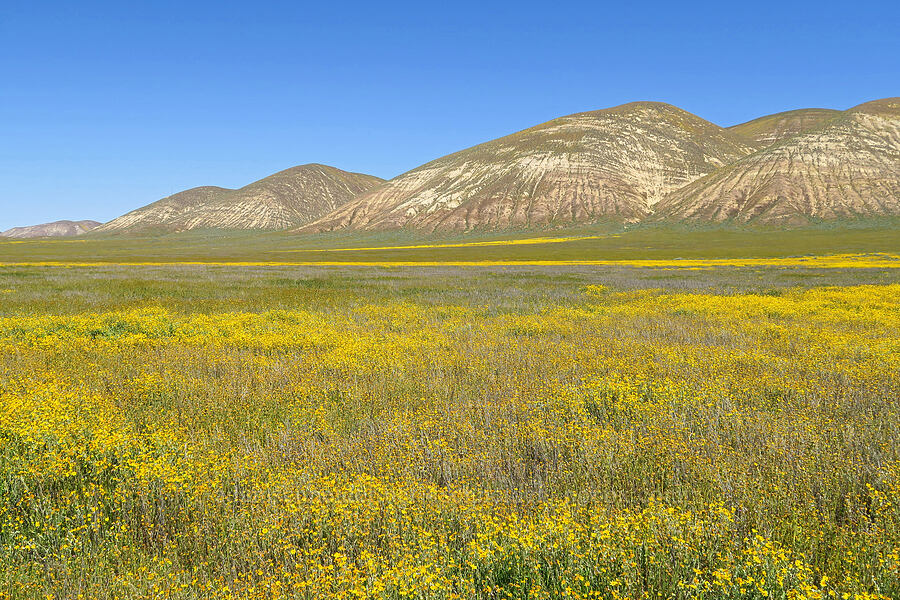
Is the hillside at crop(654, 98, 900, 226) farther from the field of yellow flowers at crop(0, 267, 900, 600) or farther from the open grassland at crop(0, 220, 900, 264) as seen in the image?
the field of yellow flowers at crop(0, 267, 900, 600)

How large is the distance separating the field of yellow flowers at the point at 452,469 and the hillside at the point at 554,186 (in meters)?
151

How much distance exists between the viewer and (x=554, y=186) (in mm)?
172375

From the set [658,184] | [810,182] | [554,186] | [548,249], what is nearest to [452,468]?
[548,249]

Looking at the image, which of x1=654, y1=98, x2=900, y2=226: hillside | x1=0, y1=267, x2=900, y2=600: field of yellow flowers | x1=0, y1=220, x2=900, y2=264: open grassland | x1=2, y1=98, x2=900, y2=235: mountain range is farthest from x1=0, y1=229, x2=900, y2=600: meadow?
x1=654, y1=98, x2=900, y2=226: hillside

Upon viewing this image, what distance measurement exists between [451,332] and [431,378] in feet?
18.0

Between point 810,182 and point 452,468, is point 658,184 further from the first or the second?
point 452,468

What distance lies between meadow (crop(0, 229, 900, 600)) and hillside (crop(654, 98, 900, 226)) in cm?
14198

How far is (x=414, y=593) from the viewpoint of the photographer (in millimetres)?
3254

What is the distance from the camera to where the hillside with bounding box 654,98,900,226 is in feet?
422

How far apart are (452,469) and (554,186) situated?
6936 inches

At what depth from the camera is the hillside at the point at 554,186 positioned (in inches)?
6378

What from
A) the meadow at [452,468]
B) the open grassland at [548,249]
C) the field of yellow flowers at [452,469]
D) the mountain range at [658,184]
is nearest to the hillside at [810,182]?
the mountain range at [658,184]

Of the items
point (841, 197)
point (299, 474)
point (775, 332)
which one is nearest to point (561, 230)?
point (841, 197)

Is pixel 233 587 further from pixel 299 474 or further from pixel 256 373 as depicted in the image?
pixel 256 373
